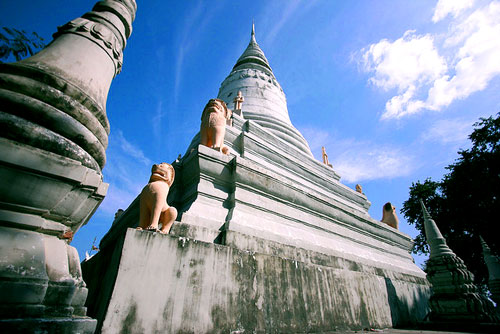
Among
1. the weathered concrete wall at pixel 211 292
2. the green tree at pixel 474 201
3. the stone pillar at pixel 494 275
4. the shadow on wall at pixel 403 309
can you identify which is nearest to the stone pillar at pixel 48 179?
the weathered concrete wall at pixel 211 292

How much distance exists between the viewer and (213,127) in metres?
4.52

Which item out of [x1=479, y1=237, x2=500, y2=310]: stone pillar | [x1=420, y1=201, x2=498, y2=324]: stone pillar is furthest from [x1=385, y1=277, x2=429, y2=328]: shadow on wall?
[x1=479, y1=237, x2=500, y2=310]: stone pillar

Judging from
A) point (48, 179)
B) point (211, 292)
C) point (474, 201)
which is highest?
point (474, 201)

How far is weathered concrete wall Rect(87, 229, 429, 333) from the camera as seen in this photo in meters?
1.88

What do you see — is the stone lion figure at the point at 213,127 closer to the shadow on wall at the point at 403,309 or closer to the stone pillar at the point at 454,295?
the shadow on wall at the point at 403,309

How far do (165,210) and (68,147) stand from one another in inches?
50.6

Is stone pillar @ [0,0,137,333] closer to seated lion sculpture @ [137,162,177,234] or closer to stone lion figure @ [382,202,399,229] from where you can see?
seated lion sculpture @ [137,162,177,234]

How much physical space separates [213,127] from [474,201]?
1866cm

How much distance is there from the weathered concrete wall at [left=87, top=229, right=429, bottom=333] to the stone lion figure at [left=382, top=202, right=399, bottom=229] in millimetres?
5280

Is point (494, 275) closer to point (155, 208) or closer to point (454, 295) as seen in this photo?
point (454, 295)

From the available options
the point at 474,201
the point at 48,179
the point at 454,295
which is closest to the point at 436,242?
the point at 454,295

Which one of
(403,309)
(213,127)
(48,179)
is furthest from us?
(213,127)

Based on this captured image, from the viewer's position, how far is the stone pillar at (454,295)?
12.6ft

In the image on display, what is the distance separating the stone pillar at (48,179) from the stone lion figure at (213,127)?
2.36 metres
